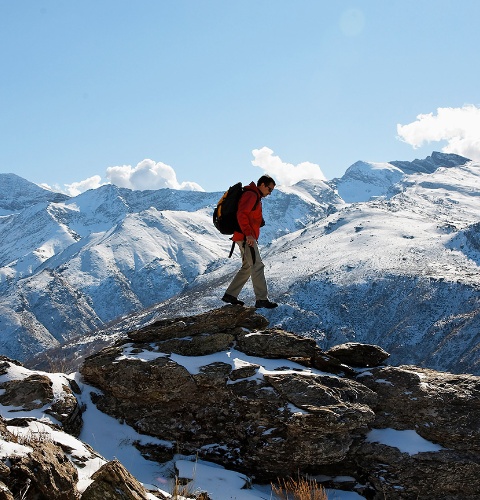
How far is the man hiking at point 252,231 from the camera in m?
15.2

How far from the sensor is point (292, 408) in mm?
12617

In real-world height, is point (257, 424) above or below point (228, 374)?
below

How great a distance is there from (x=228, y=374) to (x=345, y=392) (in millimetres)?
3192

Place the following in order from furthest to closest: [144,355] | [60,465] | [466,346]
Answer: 1. [466,346]
2. [144,355]
3. [60,465]

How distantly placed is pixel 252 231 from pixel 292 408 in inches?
212

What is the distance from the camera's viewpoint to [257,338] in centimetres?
1538

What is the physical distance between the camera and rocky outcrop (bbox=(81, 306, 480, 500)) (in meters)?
12.4

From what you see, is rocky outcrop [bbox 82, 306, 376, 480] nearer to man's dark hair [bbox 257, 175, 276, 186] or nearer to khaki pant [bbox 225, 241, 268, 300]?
khaki pant [bbox 225, 241, 268, 300]

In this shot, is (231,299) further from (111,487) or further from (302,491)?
(111,487)

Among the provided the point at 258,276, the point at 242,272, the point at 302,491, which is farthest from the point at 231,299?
the point at 302,491

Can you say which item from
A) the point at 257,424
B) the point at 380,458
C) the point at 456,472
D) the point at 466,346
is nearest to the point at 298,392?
the point at 257,424

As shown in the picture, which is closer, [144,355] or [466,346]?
[144,355]

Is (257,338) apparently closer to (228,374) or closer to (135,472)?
(228,374)

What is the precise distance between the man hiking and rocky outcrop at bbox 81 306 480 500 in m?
1.77
